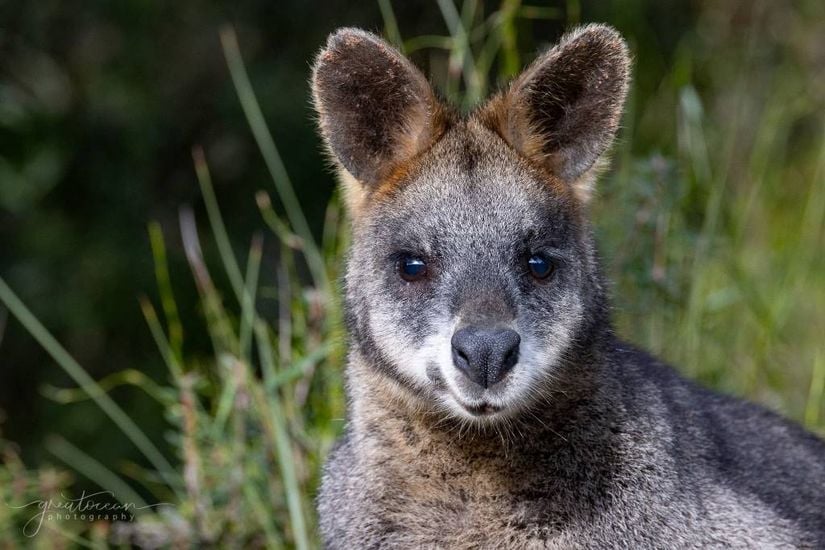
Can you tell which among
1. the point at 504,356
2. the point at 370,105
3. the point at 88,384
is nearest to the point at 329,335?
the point at 88,384

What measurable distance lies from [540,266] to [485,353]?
1.66 ft

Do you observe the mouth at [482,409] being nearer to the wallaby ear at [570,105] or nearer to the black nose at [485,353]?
the black nose at [485,353]

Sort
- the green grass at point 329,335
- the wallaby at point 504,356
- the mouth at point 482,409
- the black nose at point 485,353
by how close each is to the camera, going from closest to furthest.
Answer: the black nose at point 485,353 → the mouth at point 482,409 → the wallaby at point 504,356 → the green grass at point 329,335

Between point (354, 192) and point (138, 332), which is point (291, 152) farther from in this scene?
point (354, 192)

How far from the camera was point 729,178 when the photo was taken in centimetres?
856

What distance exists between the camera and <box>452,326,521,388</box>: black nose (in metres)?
→ 4.02

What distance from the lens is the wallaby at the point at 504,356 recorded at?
429 centimetres

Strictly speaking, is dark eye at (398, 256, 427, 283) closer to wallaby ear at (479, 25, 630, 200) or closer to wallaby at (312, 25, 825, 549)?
wallaby at (312, 25, 825, 549)

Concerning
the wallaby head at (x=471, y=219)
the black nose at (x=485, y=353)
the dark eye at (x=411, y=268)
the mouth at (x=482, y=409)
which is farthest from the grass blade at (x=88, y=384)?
the black nose at (x=485, y=353)

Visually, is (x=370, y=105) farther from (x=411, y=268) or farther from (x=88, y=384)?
(x=88, y=384)

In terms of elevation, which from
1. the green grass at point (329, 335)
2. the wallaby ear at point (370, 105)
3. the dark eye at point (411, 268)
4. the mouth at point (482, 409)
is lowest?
the green grass at point (329, 335)

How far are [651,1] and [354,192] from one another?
7.58 m

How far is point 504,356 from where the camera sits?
4.05 metres

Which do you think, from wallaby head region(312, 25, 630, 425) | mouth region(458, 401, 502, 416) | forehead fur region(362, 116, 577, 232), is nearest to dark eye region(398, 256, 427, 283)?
wallaby head region(312, 25, 630, 425)
